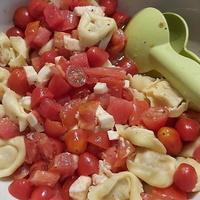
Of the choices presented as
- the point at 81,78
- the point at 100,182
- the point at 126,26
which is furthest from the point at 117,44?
the point at 100,182

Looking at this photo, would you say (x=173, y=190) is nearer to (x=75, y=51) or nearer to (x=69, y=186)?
(x=69, y=186)

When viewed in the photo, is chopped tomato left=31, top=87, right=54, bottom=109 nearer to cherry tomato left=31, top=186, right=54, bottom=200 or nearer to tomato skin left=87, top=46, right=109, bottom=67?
tomato skin left=87, top=46, right=109, bottom=67

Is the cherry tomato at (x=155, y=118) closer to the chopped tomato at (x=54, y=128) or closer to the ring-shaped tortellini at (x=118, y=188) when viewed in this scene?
the ring-shaped tortellini at (x=118, y=188)

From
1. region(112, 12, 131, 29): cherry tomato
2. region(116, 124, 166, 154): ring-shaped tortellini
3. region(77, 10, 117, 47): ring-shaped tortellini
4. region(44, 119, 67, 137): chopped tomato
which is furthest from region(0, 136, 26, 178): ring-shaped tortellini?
Result: region(112, 12, 131, 29): cherry tomato

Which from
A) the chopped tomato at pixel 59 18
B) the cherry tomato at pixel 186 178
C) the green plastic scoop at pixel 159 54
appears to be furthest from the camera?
the chopped tomato at pixel 59 18

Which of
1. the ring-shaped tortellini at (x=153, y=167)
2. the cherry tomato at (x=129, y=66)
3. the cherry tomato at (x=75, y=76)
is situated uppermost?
the cherry tomato at (x=75, y=76)

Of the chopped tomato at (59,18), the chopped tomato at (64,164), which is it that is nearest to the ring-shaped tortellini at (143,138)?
the chopped tomato at (64,164)
